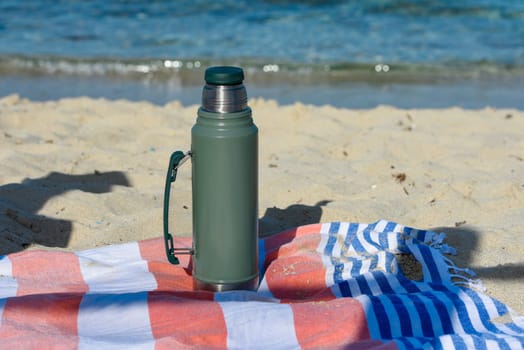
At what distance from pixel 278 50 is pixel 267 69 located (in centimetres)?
87

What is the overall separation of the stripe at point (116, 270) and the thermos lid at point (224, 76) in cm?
81

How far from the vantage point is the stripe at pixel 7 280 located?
2.77 meters

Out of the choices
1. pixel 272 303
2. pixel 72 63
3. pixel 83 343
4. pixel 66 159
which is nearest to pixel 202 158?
pixel 272 303

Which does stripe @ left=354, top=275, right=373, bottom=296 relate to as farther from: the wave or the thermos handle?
the wave

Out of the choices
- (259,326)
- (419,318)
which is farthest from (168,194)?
(419,318)

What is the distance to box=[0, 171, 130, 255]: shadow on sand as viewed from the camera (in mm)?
3428

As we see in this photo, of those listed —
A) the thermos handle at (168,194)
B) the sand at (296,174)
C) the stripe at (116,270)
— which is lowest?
the sand at (296,174)

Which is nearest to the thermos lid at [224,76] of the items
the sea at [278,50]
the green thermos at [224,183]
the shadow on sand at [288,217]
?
the green thermos at [224,183]

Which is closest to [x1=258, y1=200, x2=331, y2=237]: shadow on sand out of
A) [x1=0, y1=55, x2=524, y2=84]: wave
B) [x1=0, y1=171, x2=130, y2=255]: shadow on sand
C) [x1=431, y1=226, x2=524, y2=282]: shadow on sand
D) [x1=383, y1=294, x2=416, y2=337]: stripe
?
[x1=431, y1=226, x2=524, y2=282]: shadow on sand

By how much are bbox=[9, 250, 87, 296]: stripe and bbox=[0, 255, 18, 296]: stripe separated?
0.05 ft

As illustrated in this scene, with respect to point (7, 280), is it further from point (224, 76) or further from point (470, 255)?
point (470, 255)

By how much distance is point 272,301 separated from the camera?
9.11 ft

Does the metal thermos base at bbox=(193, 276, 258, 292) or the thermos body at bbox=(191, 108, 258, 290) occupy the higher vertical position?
the thermos body at bbox=(191, 108, 258, 290)

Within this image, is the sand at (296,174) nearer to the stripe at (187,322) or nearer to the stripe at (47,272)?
the stripe at (47,272)
